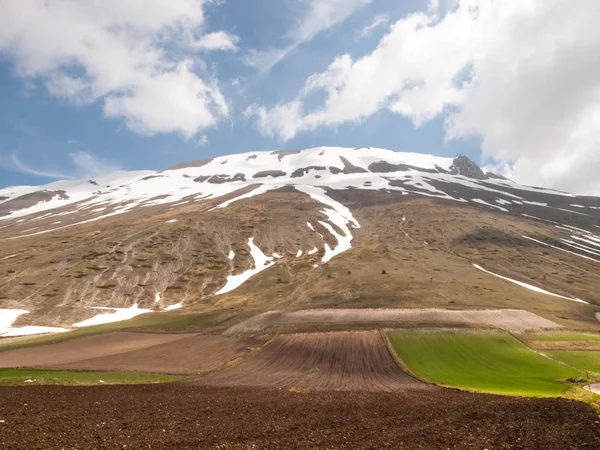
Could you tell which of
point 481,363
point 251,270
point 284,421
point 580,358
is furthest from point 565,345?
point 251,270

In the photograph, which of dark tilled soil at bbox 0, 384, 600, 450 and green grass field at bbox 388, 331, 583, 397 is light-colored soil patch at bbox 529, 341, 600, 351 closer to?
green grass field at bbox 388, 331, 583, 397

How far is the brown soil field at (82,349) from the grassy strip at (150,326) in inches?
124

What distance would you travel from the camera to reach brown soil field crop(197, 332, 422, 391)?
40.0m

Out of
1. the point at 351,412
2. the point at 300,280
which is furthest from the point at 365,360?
the point at 300,280

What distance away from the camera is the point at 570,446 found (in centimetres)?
1834

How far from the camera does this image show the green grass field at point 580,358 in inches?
1803

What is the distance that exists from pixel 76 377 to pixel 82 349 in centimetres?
1951

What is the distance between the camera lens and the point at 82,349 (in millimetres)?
58625

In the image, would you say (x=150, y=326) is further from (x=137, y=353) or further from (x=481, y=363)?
(x=481, y=363)

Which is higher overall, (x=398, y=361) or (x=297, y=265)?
(x=297, y=265)

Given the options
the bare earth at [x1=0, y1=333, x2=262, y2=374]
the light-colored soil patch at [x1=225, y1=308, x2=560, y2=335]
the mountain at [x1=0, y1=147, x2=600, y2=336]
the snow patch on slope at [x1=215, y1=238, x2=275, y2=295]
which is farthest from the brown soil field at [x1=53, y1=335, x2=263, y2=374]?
the snow patch on slope at [x1=215, y1=238, x2=275, y2=295]

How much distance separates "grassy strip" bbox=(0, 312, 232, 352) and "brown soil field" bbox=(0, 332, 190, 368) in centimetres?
314

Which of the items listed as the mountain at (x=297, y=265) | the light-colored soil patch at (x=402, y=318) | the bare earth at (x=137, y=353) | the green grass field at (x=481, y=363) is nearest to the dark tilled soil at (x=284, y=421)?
the green grass field at (x=481, y=363)

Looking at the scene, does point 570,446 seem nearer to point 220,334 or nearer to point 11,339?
point 220,334
